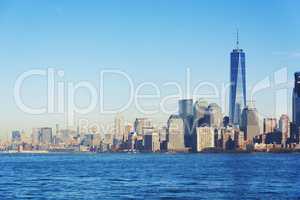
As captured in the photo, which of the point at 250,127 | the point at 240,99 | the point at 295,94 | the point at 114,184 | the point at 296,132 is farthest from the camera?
the point at 240,99

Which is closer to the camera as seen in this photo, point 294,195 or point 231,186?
point 294,195

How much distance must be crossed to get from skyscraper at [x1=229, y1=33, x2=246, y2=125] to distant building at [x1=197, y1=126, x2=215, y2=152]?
5338 mm

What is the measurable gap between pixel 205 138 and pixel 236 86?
1928cm

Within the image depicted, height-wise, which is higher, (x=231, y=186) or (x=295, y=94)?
(x=295, y=94)

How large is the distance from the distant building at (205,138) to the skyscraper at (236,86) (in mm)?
5338

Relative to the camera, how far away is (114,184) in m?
31.8

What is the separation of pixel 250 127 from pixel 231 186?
96.0 meters

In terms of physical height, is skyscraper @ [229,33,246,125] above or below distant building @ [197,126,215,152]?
above

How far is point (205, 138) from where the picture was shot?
129 m

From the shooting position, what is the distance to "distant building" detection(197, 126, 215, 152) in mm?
124375

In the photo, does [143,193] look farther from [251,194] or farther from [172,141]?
[172,141]

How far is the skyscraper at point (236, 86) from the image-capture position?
454ft

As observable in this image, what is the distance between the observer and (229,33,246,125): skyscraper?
138500mm

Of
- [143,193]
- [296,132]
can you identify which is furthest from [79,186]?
[296,132]
